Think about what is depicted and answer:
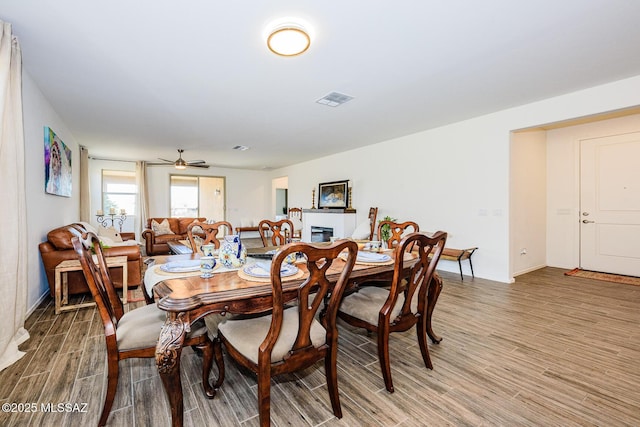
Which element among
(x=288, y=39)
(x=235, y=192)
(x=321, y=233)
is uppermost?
(x=288, y=39)

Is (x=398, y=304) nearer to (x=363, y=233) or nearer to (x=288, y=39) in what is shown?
(x=288, y=39)

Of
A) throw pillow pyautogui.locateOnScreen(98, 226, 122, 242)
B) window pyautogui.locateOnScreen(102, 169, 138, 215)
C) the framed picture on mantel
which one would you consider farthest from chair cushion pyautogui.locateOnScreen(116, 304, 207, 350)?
window pyautogui.locateOnScreen(102, 169, 138, 215)

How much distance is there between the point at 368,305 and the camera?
6.23ft

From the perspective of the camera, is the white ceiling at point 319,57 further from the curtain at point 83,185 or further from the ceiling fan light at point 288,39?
the curtain at point 83,185

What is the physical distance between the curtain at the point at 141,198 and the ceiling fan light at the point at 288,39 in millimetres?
7486

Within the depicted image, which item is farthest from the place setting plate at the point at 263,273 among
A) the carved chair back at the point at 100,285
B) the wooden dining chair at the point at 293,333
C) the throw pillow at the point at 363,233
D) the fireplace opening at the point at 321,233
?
the fireplace opening at the point at 321,233

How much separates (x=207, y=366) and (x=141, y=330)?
410 mm

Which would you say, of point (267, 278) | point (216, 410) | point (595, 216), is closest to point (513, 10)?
point (267, 278)

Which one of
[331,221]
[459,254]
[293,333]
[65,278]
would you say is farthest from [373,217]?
[65,278]

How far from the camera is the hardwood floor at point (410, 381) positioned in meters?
1.54

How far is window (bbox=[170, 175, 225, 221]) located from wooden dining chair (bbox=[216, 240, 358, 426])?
27.7 feet

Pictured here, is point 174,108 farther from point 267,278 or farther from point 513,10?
point 513,10

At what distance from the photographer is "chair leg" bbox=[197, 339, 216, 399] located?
5.30 ft

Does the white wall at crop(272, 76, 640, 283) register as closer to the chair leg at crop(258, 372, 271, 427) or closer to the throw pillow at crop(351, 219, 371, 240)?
the throw pillow at crop(351, 219, 371, 240)
